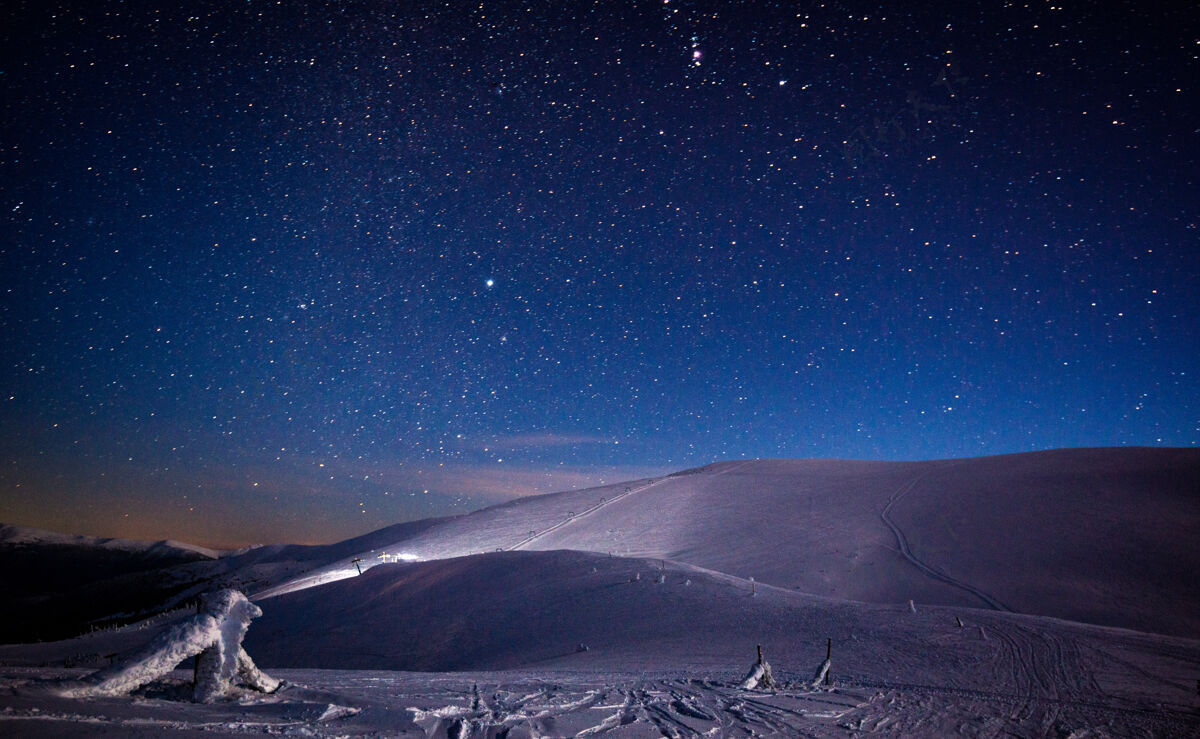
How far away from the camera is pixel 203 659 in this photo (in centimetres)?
520

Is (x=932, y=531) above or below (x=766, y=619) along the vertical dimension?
below

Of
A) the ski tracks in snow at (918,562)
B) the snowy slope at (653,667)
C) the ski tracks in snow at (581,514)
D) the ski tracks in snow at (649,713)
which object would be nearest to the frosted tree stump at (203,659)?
the snowy slope at (653,667)

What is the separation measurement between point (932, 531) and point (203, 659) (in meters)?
33.8

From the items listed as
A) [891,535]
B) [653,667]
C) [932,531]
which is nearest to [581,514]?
[891,535]

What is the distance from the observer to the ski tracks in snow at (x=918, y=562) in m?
20.9

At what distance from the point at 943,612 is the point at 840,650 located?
4.94 metres

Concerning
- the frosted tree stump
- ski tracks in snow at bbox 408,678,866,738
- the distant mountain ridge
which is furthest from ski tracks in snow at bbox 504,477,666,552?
the frosted tree stump

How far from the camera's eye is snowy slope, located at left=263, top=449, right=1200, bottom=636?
21.2m

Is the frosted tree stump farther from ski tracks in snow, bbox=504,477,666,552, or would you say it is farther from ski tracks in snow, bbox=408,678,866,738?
ski tracks in snow, bbox=504,477,666,552

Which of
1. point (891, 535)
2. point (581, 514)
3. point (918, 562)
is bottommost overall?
point (918, 562)

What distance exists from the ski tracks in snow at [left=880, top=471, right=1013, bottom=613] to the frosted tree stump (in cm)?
2315

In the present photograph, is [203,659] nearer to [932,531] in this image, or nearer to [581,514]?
[932,531]

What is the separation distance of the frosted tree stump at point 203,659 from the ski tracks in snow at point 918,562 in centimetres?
2315

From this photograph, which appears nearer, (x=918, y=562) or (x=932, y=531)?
(x=918, y=562)
